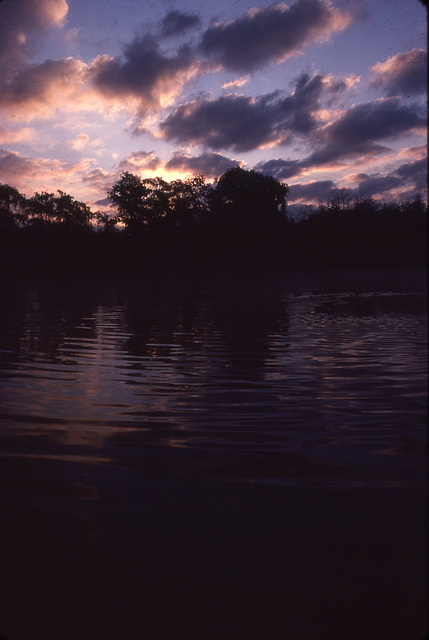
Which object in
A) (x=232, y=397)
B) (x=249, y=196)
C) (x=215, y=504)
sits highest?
(x=249, y=196)

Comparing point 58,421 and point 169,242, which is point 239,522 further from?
point 169,242

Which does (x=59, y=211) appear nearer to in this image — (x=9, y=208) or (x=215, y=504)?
(x=9, y=208)

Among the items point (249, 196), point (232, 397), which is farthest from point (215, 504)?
point (249, 196)

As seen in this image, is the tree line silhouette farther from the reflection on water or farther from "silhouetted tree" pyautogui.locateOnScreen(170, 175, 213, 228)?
the reflection on water

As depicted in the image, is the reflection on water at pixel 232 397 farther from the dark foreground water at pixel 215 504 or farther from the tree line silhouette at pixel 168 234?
the tree line silhouette at pixel 168 234

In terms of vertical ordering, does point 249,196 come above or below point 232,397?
above

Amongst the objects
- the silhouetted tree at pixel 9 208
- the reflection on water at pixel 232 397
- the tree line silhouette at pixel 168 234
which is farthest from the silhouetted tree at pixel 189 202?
the reflection on water at pixel 232 397

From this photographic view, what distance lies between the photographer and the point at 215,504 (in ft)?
8.94

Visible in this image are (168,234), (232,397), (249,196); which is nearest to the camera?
(232,397)

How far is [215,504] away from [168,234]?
132 feet

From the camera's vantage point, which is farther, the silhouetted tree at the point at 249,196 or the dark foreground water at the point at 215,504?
the silhouetted tree at the point at 249,196

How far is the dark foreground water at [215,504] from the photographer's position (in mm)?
1927

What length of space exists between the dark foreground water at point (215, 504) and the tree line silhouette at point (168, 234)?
2645cm

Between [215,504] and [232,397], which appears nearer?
[215,504]
